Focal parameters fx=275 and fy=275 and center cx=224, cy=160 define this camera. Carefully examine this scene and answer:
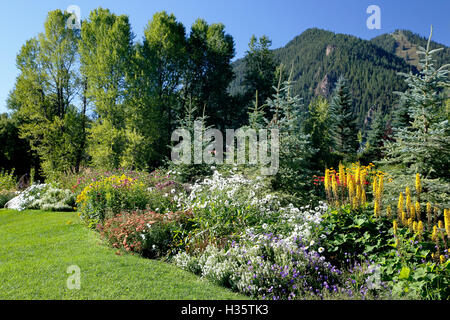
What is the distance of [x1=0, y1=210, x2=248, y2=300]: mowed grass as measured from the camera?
3.22 m

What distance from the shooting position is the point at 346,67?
131 meters

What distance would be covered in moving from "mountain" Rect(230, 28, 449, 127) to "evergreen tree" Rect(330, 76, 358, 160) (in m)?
64.4

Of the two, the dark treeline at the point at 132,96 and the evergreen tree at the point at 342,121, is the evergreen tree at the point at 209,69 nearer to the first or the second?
the dark treeline at the point at 132,96

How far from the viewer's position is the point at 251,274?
3523mm

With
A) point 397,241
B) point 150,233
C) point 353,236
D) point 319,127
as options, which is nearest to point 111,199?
point 150,233

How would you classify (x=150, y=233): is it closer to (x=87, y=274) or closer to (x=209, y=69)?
(x=87, y=274)

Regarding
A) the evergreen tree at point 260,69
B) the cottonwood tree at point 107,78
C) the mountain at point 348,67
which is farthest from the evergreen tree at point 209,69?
the mountain at point 348,67

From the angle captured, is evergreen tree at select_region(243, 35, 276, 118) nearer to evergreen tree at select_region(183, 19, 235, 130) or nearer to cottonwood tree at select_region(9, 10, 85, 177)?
evergreen tree at select_region(183, 19, 235, 130)
